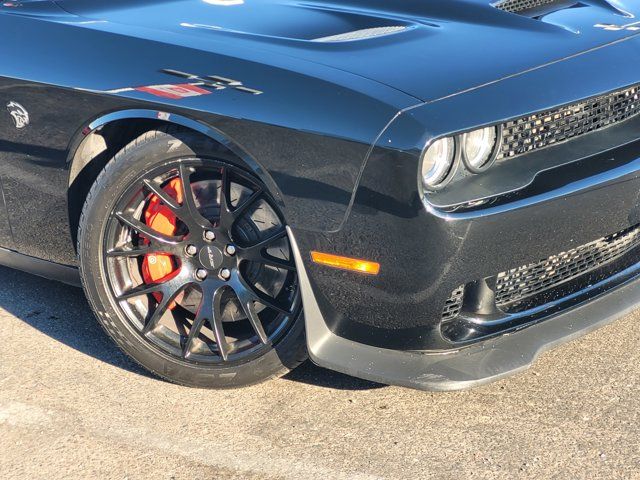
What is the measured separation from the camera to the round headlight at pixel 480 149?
2850mm

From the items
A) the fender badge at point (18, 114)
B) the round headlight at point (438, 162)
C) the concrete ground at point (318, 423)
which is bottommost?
the concrete ground at point (318, 423)

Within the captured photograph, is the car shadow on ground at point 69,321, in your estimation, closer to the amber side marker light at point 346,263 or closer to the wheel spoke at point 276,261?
the wheel spoke at point 276,261

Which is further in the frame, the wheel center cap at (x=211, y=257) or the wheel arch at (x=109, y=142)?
the wheel center cap at (x=211, y=257)

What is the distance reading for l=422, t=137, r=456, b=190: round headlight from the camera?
9.12ft

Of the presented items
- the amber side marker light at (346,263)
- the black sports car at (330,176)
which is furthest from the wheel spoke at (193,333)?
the amber side marker light at (346,263)

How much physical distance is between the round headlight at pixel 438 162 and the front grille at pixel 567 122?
0.58 ft

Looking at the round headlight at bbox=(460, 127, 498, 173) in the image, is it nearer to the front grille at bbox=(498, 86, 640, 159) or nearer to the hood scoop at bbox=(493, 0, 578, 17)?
the front grille at bbox=(498, 86, 640, 159)

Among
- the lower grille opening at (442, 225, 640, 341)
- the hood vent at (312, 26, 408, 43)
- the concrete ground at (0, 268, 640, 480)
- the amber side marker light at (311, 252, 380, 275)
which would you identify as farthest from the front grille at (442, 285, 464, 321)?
the hood vent at (312, 26, 408, 43)

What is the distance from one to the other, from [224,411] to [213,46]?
1.17 metres

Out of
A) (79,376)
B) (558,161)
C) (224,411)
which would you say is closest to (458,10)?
(558,161)

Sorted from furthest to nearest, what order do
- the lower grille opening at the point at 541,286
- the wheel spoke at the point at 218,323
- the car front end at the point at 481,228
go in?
the wheel spoke at the point at 218,323, the lower grille opening at the point at 541,286, the car front end at the point at 481,228

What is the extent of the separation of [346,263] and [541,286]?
710 millimetres

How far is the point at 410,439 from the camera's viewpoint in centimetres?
303

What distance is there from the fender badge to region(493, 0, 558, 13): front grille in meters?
1.67
